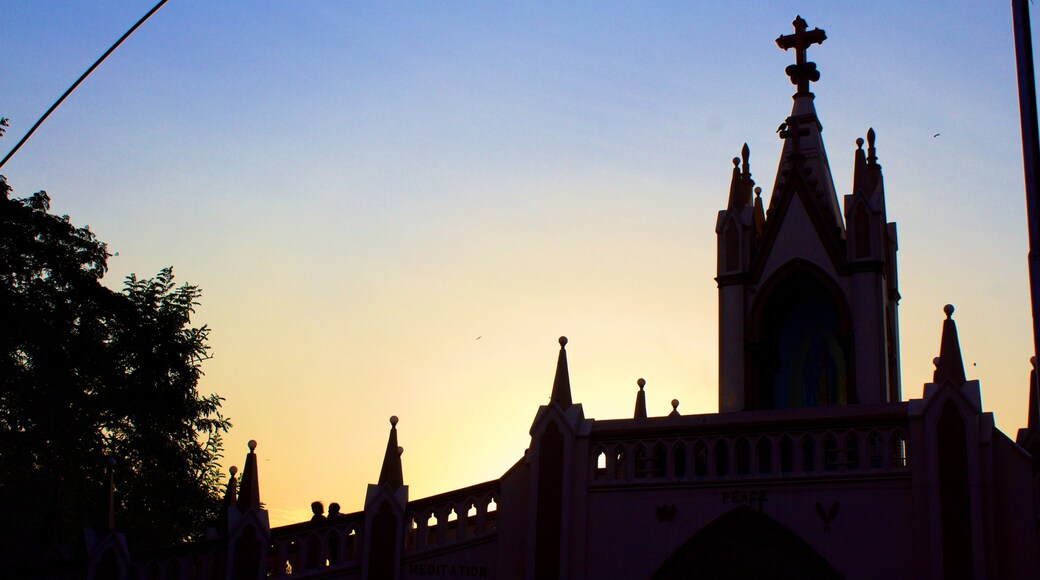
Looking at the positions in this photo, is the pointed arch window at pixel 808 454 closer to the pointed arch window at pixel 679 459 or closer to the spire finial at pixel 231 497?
the pointed arch window at pixel 679 459

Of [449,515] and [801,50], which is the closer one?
[449,515]

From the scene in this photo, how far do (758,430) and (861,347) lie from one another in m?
4.36

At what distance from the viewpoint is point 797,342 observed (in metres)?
23.5

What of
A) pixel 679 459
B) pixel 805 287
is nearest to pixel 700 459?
pixel 679 459

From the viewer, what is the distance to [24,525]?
29.1 meters

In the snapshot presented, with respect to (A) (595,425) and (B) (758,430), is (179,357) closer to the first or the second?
(A) (595,425)

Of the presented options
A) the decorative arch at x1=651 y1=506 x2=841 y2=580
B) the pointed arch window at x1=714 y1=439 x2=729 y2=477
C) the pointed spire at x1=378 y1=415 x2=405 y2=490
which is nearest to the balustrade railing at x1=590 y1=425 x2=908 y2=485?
the pointed arch window at x1=714 y1=439 x2=729 y2=477

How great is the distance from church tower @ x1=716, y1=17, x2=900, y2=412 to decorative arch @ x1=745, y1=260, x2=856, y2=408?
0.06 feet

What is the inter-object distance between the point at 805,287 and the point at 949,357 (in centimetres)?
598

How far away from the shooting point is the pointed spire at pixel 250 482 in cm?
1959

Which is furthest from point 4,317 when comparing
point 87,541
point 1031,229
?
point 1031,229

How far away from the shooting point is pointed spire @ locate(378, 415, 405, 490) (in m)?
19.8

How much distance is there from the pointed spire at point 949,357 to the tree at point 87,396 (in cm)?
1836

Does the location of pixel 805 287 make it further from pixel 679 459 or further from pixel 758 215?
pixel 679 459
